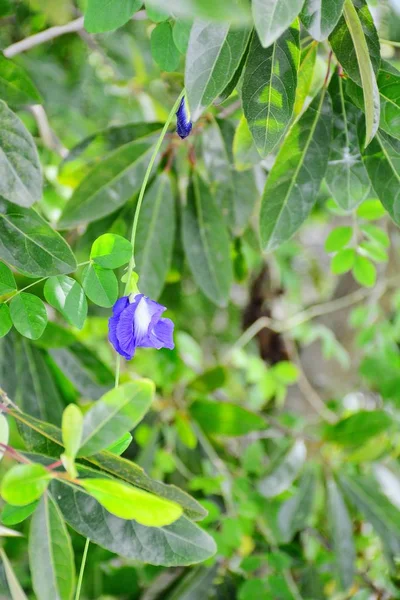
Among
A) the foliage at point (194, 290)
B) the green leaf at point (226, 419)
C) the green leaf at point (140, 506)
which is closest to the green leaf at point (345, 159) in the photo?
the foliage at point (194, 290)

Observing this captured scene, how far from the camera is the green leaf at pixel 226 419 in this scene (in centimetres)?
103

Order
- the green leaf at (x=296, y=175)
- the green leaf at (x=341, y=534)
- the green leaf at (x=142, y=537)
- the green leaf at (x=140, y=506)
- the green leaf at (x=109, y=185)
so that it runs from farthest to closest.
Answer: the green leaf at (x=341, y=534), the green leaf at (x=109, y=185), the green leaf at (x=296, y=175), the green leaf at (x=142, y=537), the green leaf at (x=140, y=506)

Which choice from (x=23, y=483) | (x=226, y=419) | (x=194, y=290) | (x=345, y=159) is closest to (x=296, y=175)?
(x=345, y=159)

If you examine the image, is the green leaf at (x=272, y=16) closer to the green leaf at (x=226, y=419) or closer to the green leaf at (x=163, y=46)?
the green leaf at (x=163, y=46)

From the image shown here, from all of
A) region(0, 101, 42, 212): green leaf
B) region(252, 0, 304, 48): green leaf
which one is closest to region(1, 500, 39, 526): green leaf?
region(0, 101, 42, 212): green leaf

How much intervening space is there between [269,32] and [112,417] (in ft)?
0.81

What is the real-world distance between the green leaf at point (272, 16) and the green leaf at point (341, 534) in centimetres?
88

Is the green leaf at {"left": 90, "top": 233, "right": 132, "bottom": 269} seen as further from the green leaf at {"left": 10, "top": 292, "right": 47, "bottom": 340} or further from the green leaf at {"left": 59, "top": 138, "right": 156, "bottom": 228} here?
the green leaf at {"left": 59, "top": 138, "right": 156, "bottom": 228}

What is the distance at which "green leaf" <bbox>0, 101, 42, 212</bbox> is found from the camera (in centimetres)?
48

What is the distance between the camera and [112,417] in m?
0.40

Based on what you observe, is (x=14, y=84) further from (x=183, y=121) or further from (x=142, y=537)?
(x=142, y=537)

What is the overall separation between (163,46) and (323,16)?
6.3 inches

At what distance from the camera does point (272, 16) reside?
369 mm

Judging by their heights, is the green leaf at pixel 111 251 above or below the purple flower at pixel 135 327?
above
